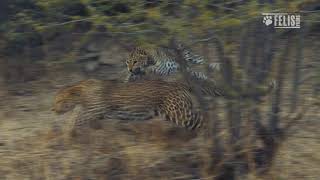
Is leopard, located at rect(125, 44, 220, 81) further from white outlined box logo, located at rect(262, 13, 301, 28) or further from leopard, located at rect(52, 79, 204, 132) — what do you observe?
white outlined box logo, located at rect(262, 13, 301, 28)

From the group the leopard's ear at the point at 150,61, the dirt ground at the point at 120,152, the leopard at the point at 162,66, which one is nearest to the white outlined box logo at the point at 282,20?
the leopard at the point at 162,66

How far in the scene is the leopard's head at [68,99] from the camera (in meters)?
7.46

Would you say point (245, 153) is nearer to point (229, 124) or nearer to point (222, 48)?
point (229, 124)

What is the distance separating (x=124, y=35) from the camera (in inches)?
239

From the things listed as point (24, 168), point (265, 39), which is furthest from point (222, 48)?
point (24, 168)

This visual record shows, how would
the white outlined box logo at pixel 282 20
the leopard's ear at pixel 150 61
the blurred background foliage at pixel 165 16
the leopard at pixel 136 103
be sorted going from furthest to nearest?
1. the leopard's ear at pixel 150 61
2. the leopard at pixel 136 103
3. the white outlined box logo at pixel 282 20
4. the blurred background foliage at pixel 165 16

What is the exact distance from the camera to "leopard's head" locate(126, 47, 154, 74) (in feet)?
29.6

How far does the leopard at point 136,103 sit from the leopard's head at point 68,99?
1 cm

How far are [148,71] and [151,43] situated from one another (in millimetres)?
3429

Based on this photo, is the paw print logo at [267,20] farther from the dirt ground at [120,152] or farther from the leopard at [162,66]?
the dirt ground at [120,152]

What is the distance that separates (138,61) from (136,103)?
1.90 metres

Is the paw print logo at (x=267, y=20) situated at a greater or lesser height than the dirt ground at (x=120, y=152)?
greater

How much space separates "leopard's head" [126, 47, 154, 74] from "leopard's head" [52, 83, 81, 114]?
1.55 metres

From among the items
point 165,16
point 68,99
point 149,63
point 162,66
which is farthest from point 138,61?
point 165,16
